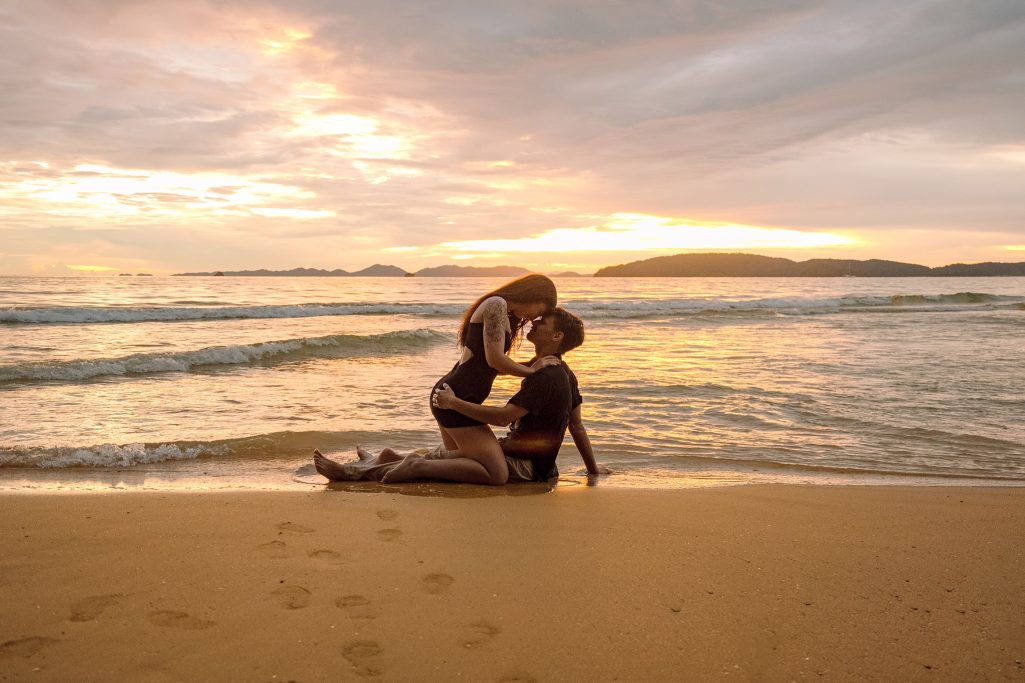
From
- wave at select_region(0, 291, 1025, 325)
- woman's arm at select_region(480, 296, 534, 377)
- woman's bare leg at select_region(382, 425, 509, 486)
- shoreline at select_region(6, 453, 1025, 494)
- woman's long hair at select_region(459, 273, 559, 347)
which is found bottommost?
shoreline at select_region(6, 453, 1025, 494)

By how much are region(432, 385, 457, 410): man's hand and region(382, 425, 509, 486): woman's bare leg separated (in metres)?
0.22

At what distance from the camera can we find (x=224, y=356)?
580 inches

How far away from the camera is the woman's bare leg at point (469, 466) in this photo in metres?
5.44

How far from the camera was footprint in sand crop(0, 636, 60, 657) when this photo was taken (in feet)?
8.36

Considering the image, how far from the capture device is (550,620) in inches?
113

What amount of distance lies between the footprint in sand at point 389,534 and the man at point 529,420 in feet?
4.73

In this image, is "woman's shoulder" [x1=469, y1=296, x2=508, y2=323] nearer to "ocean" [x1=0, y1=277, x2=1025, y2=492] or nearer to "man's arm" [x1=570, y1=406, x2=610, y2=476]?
"man's arm" [x1=570, y1=406, x2=610, y2=476]

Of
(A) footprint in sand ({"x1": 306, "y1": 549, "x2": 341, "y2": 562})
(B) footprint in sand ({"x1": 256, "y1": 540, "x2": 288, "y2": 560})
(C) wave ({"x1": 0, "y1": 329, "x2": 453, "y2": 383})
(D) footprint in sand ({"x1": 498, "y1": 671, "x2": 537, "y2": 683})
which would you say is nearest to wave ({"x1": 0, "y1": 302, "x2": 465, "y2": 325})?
(C) wave ({"x1": 0, "y1": 329, "x2": 453, "y2": 383})

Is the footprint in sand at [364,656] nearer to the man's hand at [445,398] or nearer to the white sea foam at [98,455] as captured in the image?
the man's hand at [445,398]

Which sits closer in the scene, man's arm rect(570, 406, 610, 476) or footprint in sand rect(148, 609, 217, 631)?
footprint in sand rect(148, 609, 217, 631)

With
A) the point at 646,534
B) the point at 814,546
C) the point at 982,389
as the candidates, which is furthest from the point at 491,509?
the point at 982,389

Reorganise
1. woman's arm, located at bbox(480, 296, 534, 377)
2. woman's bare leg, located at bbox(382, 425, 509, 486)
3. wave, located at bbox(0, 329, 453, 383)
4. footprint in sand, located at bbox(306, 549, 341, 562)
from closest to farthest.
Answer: footprint in sand, located at bbox(306, 549, 341, 562) < woman's arm, located at bbox(480, 296, 534, 377) < woman's bare leg, located at bbox(382, 425, 509, 486) < wave, located at bbox(0, 329, 453, 383)

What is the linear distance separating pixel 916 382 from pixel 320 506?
31.8 feet

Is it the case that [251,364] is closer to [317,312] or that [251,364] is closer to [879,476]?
[879,476]
